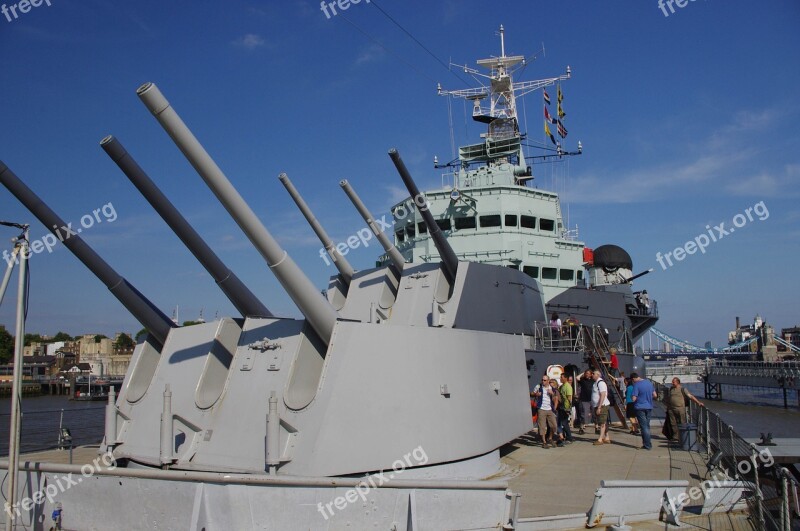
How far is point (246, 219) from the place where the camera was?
508 centimetres

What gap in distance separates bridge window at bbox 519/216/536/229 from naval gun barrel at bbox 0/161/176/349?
36.7 feet

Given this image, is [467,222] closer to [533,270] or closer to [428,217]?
[533,270]

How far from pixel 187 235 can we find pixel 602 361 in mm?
9849

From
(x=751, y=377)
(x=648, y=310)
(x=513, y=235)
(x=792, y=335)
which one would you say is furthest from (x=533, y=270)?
(x=792, y=335)

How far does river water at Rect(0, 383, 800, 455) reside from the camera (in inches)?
476

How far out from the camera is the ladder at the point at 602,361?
39.3 ft

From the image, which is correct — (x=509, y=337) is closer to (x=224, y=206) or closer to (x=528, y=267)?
(x=224, y=206)

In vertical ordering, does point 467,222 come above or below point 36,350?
above

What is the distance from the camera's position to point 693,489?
19.1ft

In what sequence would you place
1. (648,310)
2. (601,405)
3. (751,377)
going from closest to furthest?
(601,405) < (648,310) < (751,377)

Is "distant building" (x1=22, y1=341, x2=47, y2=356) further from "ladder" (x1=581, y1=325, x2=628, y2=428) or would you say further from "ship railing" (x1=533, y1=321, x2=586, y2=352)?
"ship railing" (x1=533, y1=321, x2=586, y2=352)

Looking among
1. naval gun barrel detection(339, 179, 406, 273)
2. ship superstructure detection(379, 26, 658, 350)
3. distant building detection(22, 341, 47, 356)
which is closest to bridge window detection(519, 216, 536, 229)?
ship superstructure detection(379, 26, 658, 350)

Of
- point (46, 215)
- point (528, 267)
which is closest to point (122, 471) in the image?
point (46, 215)

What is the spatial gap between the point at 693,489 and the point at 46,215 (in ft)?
22.3
